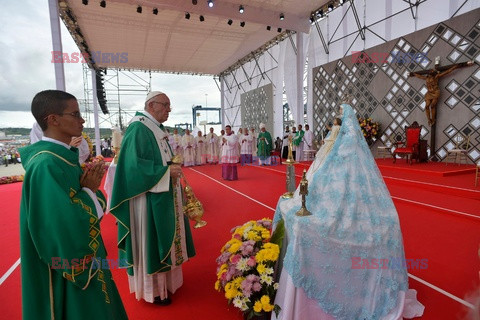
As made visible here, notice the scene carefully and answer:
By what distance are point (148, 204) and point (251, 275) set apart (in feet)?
3.07

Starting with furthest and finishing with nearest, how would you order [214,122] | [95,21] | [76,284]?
[214,122] → [95,21] → [76,284]

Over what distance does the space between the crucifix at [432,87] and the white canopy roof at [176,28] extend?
4316mm

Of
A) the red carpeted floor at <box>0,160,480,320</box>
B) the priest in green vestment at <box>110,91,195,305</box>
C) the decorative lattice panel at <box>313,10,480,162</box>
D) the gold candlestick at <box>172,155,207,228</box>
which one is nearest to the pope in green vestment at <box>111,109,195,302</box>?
the priest in green vestment at <box>110,91,195,305</box>

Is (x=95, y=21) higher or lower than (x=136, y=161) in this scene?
higher

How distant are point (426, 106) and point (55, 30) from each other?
1004 centimetres

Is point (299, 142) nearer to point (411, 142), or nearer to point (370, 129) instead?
point (370, 129)

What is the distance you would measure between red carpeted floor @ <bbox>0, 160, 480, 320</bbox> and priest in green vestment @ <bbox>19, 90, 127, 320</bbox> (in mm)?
1111

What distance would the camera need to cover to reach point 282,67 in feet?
40.5

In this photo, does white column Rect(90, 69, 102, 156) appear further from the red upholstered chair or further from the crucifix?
the crucifix

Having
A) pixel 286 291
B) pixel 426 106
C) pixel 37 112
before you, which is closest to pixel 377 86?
pixel 426 106

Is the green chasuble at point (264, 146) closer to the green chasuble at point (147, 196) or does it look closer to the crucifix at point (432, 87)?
the crucifix at point (432, 87)

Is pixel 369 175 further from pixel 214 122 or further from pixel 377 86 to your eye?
pixel 214 122

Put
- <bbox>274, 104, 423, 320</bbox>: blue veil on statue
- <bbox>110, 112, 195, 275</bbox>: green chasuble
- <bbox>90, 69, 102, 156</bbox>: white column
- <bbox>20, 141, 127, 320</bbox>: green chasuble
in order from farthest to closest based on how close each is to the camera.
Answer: <bbox>90, 69, 102, 156</bbox>: white column < <bbox>110, 112, 195, 275</bbox>: green chasuble < <bbox>274, 104, 423, 320</bbox>: blue veil on statue < <bbox>20, 141, 127, 320</bbox>: green chasuble

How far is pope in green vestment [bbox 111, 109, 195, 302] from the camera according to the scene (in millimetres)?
1907
